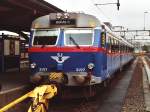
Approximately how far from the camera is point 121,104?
14.6 meters


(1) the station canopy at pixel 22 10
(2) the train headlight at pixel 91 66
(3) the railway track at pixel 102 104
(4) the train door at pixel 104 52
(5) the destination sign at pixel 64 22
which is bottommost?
(3) the railway track at pixel 102 104

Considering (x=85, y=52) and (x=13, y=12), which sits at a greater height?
(x=13, y=12)

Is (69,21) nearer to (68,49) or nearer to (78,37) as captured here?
(78,37)

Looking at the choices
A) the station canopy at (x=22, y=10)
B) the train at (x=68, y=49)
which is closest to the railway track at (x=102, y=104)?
the train at (x=68, y=49)

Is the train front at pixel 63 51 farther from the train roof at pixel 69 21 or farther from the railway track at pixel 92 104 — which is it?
the railway track at pixel 92 104

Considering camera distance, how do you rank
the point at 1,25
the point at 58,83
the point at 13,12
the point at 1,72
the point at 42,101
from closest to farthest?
the point at 42,101, the point at 58,83, the point at 13,12, the point at 1,72, the point at 1,25

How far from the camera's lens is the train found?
13.8m

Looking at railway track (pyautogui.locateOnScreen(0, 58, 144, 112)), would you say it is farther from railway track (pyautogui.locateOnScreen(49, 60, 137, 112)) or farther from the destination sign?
the destination sign

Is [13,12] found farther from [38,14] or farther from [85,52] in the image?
[85,52]

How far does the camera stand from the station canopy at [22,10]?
1680 centimetres

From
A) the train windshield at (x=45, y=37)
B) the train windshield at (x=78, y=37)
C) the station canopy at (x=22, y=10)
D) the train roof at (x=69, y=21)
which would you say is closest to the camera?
the train windshield at (x=78, y=37)

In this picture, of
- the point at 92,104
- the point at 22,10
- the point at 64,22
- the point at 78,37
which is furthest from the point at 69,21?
the point at 22,10

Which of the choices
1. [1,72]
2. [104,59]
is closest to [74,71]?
[104,59]

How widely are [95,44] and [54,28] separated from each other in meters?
1.39
